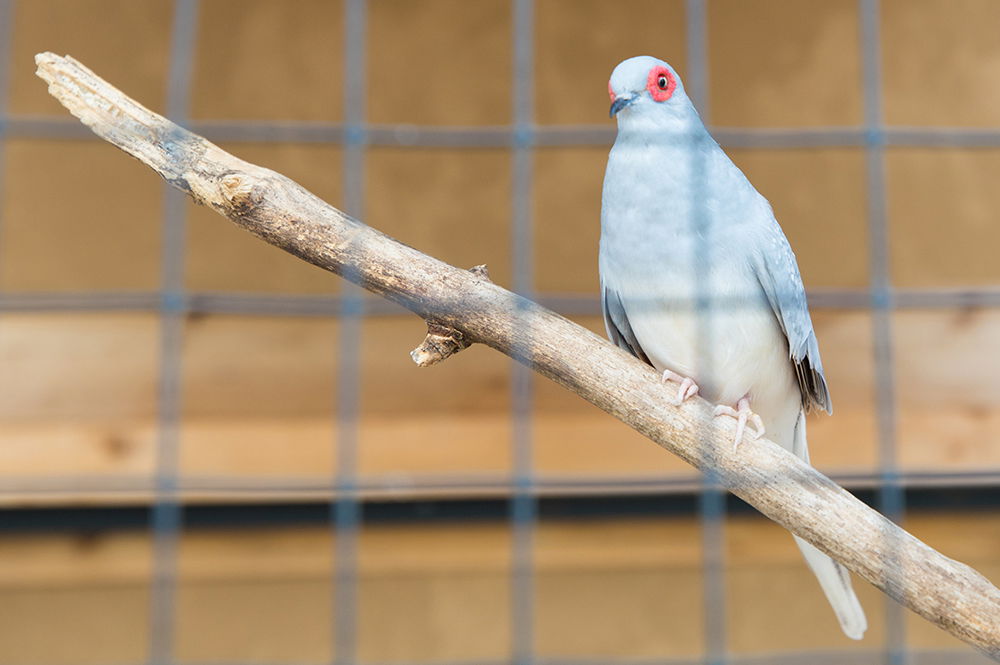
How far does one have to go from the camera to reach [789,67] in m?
2.90

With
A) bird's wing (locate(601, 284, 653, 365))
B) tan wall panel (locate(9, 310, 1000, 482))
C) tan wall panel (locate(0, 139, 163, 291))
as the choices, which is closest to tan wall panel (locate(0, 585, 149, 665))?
tan wall panel (locate(9, 310, 1000, 482))

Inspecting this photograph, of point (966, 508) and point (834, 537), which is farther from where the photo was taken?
point (966, 508)

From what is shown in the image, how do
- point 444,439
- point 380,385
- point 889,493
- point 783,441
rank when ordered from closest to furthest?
point 889,493 → point 783,441 → point 444,439 → point 380,385

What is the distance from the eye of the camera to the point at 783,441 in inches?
77.8

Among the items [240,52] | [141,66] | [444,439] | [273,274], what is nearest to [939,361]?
[444,439]

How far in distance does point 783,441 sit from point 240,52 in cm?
166

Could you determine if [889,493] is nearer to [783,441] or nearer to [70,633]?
[783,441]

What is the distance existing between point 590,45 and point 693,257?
1.35 meters

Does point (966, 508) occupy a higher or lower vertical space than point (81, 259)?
lower

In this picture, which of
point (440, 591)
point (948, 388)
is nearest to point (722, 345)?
point (948, 388)

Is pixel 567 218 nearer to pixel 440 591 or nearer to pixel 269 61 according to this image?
pixel 269 61

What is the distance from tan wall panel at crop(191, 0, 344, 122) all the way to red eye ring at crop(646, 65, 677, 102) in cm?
139

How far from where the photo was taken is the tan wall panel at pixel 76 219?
2846 mm

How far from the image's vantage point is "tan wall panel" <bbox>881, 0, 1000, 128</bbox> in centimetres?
288
